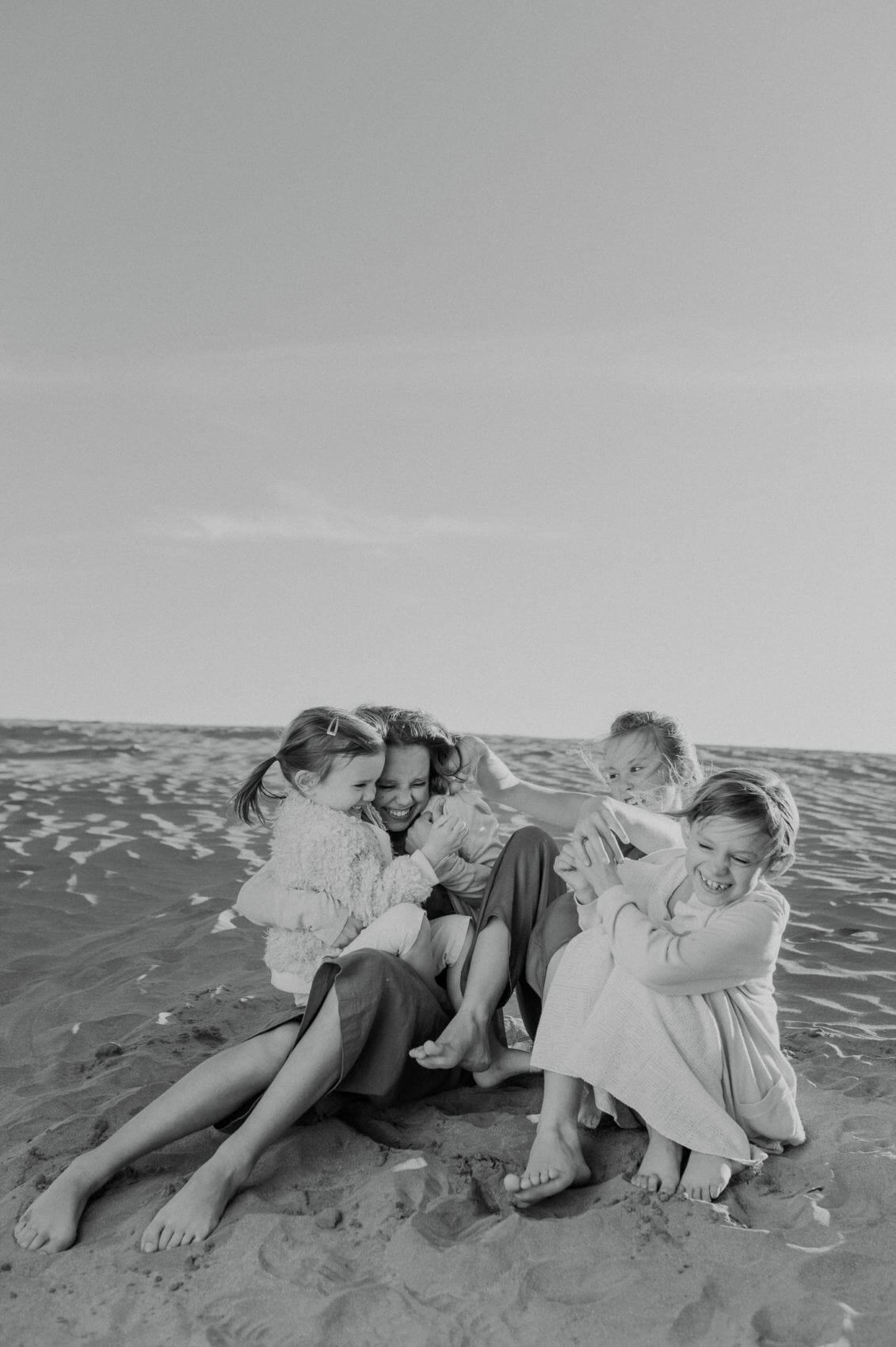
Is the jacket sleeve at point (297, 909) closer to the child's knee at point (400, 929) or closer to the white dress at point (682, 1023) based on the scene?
the child's knee at point (400, 929)

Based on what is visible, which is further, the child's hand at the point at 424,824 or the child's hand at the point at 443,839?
the child's hand at the point at 424,824

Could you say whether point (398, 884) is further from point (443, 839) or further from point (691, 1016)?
point (691, 1016)

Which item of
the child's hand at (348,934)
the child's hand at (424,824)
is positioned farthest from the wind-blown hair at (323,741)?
the child's hand at (348,934)

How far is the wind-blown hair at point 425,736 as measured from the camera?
3.66m

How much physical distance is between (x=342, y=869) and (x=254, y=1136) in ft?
2.56

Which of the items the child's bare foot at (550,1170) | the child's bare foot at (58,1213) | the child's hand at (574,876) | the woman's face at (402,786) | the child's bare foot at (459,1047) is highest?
the woman's face at (402,786)

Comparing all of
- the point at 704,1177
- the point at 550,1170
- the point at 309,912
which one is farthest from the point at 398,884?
the point at 704,1177

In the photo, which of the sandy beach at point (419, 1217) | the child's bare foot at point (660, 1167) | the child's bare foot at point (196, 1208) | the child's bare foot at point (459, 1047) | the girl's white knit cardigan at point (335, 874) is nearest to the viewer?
the sandy beach at point (419, 1217)

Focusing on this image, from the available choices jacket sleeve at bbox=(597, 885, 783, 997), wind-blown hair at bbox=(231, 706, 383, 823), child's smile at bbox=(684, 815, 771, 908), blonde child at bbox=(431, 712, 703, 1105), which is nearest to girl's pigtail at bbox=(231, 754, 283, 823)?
wind-blown hair at bbox=(231, 706, 383, 823)

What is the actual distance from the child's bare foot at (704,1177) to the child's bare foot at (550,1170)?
0.25 m

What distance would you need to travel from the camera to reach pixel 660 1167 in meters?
2.85

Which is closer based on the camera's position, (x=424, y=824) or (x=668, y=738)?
(x=424, y=824)

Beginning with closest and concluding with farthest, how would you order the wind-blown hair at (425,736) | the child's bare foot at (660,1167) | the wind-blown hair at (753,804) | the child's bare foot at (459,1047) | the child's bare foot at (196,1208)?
the child's bare foot at (196,1208) < the child's bare foot at (660,1167) < the wind-blown hair at (753,804) < the child's bare foot at (459,1047) < the wind-blown hair at (425,736)

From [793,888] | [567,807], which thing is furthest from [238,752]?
[567,807]
